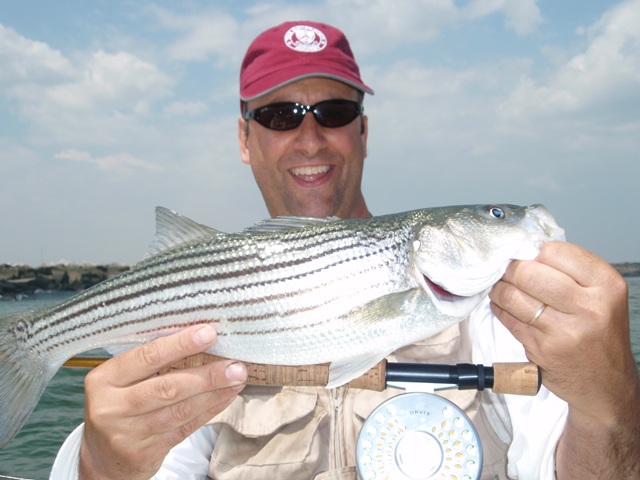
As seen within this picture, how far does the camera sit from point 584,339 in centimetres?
250

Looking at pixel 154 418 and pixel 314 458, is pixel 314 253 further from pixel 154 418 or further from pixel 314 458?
pixel 314 458

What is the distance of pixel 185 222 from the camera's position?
3271 millimetres

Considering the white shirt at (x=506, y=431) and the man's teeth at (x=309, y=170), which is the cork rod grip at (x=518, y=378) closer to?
the white shirt at (x=506, y=431)

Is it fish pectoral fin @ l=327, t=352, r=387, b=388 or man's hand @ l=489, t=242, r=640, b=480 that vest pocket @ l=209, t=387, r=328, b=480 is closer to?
fish pectoral fin @ l=327, t=352, r=387, b=388

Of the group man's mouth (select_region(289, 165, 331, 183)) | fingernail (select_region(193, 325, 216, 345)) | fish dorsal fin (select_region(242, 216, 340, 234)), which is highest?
man's mouth (select_region(289, 165, 331, 183))

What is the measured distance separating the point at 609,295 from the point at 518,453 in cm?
144

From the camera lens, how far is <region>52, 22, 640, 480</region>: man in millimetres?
2543

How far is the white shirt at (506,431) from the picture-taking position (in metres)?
3.28

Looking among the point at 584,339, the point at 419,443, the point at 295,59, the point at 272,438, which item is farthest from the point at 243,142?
the point at 584,339

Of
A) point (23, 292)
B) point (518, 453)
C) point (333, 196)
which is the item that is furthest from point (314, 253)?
point (23, 292)

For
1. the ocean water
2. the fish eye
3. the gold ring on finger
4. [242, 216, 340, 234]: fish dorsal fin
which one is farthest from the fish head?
the ocean water

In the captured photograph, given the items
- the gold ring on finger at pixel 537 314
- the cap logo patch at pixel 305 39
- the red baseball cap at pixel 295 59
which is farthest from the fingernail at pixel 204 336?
the cap logo patch at pixel 305 39

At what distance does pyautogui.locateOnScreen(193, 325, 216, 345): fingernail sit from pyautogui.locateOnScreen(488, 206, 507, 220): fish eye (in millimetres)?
1585

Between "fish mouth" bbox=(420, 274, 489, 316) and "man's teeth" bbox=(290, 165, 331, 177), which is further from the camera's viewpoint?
"man's teeth" bbox=(290, 165, 331, 177)
